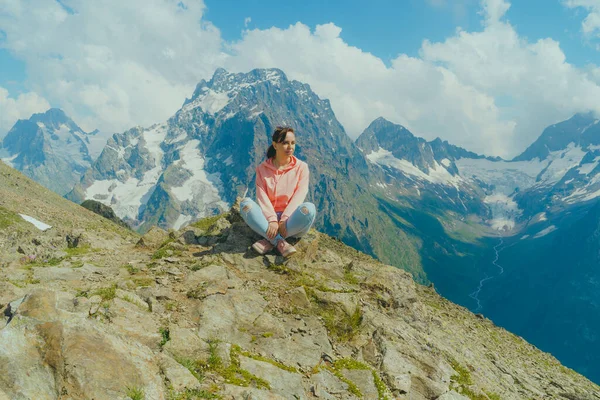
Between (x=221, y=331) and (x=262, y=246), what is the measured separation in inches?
188

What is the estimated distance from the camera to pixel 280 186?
1384cm

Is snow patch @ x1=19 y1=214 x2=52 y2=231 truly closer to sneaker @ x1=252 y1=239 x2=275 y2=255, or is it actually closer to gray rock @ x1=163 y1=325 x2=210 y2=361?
sneaker @ x1=252 y1=239 x2=275 y2=255

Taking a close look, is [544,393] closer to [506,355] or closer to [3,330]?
[506,355]

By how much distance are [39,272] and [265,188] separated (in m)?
8.08

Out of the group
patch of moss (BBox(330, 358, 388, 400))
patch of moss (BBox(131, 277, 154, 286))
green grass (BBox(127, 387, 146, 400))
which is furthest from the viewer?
patch of moss (BBox(131, 277, 154, 286))

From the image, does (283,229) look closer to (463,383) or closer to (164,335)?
(164,335)

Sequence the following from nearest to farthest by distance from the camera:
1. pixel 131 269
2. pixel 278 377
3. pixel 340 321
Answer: pixel 278 377
pixel 340 321
pixel 131 269

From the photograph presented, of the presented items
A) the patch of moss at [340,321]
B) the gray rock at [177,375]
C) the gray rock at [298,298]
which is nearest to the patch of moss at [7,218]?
the gray rock at [298,298]

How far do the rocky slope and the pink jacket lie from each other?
76.8 inches

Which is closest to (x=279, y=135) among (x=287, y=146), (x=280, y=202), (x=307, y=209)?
(x=287, y=146)

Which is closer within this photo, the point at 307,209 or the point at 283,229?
the point at 307,209

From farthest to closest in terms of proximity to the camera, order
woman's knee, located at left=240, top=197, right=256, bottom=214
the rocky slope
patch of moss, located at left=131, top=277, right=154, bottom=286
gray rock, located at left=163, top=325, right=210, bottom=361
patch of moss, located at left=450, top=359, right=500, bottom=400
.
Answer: woman's knee, located at left=240, top=197, right=256, bottom=214 → patch of moss, located at left=131, top=277, right=154, bottom=286 → patch of moss, located at left=450, top=359, right=500, bottom=400 → gray rock, located at left=163, top=325, right=210, bottom=361 → the rocky slope

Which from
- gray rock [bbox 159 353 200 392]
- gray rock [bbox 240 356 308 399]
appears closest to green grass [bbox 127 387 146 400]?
gray rock [bbox 159 353 200 392]

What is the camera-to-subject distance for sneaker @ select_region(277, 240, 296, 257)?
1314cm
